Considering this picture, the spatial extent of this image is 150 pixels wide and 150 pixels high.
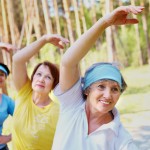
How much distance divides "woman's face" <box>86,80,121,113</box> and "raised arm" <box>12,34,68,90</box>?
0.47 m

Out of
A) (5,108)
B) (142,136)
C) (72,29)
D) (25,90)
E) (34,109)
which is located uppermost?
(25,90)

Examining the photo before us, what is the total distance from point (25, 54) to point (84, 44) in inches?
25.0

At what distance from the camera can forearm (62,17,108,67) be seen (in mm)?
1414

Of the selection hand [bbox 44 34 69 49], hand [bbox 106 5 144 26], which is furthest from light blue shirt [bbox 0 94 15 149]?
hand [bbox 106 5 144 26]

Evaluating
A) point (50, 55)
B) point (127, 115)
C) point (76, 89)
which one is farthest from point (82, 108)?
point (50, 55)

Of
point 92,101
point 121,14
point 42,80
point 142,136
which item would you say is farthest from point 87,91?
point 142,136

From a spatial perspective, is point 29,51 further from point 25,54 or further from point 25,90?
point 25,90

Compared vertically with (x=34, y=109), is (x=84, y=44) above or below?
above

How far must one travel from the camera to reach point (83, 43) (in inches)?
56.4

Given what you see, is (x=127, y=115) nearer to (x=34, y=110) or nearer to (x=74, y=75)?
(x=34, y=110)

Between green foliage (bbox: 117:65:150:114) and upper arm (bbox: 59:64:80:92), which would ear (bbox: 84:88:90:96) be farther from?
green foliage (bbox: 117:65:150:114)

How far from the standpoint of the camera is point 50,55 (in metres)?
11.9

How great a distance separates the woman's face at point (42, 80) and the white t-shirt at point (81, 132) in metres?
0.66

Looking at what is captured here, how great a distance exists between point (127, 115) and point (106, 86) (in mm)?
5315
